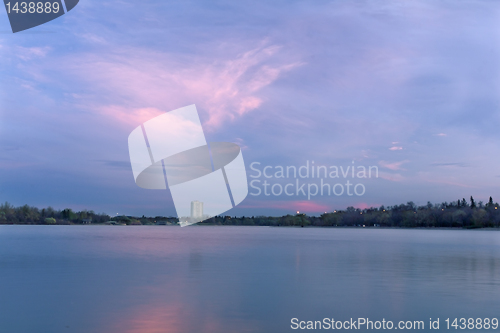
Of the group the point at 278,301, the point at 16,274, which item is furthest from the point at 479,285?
the point at 16,274

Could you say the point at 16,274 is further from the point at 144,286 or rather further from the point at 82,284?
the point at 144,286

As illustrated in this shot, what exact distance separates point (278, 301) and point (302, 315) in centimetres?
241

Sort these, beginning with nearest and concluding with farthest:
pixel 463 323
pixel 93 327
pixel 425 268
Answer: pixel 93 327 → pixel 463 323 → pixel 425 268

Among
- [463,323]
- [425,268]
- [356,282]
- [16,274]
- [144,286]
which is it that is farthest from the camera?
[425,268]

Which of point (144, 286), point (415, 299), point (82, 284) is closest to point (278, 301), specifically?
point (415, 299)

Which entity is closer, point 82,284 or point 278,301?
point 278,301

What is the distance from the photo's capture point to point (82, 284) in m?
21.3

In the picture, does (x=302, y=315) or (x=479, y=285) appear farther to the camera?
(x=479, y=285)

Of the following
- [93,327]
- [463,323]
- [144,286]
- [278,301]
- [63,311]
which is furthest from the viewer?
[144,286]

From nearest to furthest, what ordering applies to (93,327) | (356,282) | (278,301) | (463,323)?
1. (93,327)
2. (463,323)
3. (278,301)
4. (356,282)

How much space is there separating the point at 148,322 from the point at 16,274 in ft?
49.1

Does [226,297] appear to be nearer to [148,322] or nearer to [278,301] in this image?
[278,301]

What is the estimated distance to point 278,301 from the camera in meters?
17.3

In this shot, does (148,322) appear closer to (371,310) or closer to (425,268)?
(371,310)
